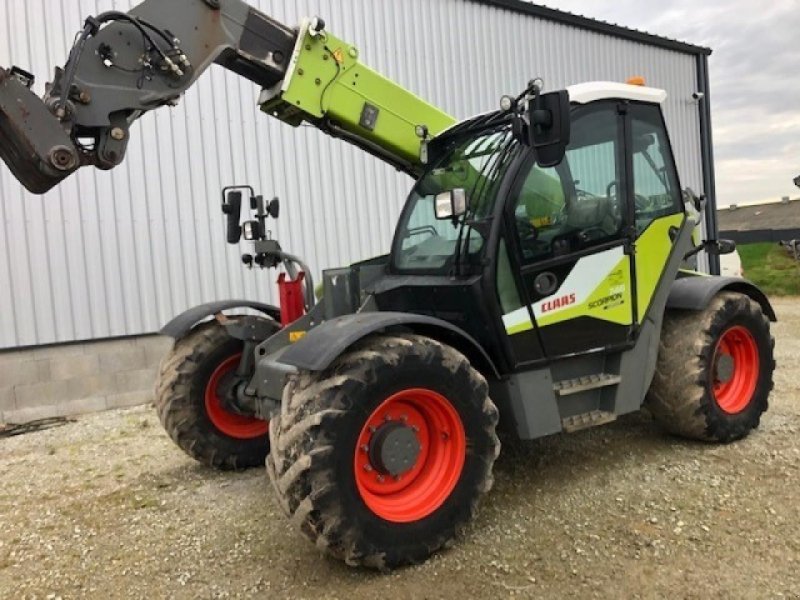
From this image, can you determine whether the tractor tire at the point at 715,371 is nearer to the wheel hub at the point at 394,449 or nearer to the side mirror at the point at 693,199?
the side mirror at the point at 693,199

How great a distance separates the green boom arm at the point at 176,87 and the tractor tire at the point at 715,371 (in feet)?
7.50

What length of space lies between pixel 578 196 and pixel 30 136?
307 cm

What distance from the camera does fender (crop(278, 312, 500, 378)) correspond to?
10.6ft

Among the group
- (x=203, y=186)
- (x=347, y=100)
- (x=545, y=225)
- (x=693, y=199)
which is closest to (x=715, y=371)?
(x=693, y=199)

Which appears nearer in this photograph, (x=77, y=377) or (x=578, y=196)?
(x=578, y=196)

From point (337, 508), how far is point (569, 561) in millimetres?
1172

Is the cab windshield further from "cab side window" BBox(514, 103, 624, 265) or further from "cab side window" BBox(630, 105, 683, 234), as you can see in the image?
"cab side window" BBox(630, 105, 683, 234)

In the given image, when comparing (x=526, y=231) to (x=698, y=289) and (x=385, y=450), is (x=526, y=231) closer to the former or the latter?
(x=385, y=450)

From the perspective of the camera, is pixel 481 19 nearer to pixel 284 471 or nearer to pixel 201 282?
pixel 201 282

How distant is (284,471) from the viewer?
316 cm

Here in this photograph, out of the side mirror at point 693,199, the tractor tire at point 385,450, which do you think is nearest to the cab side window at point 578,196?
the side mirror at point 693,199

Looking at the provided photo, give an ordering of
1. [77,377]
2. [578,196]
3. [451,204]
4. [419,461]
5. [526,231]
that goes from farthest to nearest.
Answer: [77,377] < [578,196] < [526,231] < [451,204] < [419,461]

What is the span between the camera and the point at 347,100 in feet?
14.2

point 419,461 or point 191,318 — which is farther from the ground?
point 191,318
